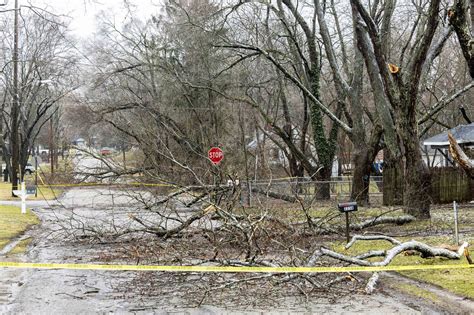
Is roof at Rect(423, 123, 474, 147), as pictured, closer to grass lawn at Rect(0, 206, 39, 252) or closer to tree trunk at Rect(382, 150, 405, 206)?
tree trunk at Rect(382, 150, 405, 206)

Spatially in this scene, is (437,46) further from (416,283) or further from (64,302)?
(64,302)

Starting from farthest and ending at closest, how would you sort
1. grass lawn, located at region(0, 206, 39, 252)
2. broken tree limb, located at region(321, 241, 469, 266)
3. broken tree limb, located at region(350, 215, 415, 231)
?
1. grass lawn, located at region(0, 206, 39, 252)
2. broken tree limb, located at region(350, 215, 415, 231)
3. broken tree limb, located at region(321, 241, 469, 266)

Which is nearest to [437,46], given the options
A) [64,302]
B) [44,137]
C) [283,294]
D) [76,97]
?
[283,294]

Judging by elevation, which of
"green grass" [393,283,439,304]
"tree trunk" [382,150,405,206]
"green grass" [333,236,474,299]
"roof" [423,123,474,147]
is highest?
"roof" [423,123,474,147]

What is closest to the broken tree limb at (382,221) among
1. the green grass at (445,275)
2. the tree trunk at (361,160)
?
the green grass at (445,275)

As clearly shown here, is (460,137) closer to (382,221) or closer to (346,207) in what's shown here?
(382,221)

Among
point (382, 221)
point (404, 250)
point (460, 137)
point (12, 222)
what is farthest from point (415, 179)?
point (12, 222)

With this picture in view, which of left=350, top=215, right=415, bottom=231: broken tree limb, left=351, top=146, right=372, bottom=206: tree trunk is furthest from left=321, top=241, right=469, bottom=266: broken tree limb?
left=351, top=146, right=372, bottom=206: tree trunk

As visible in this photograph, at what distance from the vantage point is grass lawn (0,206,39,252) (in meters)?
15.4

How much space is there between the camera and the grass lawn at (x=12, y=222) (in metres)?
15.4

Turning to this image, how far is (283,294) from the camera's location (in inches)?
308

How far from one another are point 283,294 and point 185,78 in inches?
798

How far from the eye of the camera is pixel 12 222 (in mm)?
18172

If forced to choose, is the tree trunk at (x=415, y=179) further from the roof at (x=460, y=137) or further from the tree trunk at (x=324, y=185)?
the roof at (x=460, y=137)
